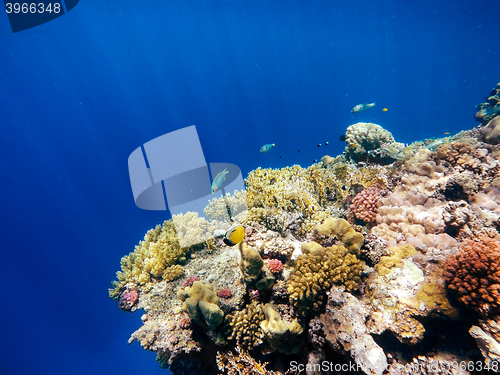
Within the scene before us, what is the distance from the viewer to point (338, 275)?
131 inches

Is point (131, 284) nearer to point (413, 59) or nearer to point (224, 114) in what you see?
point (224, 114)

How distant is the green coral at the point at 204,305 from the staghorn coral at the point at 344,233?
2442 millimetres

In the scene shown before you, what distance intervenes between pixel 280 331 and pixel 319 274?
1.07 meters

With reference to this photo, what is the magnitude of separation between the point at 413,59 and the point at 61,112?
14021cm

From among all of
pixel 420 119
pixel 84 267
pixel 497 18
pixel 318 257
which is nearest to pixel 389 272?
pixel 318 257

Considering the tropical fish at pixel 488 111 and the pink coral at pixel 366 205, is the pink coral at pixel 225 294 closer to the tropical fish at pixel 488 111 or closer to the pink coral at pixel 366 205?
the pink coral at pixel 366 205

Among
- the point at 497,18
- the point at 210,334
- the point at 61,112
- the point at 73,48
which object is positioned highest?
the point at 497,18

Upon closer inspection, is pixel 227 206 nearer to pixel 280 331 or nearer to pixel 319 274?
pixel 319 274

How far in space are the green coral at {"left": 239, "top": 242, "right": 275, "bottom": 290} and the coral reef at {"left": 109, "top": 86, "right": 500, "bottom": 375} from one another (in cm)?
3

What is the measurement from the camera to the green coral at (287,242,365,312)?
3318 mm

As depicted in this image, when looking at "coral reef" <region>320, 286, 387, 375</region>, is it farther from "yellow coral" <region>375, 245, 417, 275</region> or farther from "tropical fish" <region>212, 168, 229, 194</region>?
"tropical fish" <region>212, 168, 229, 194</region>

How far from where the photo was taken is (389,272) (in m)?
3.43

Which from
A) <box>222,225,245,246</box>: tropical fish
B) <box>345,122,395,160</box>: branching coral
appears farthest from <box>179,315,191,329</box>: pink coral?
<box>345,122,395,160</box>: branching coral

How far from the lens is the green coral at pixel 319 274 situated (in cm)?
332
